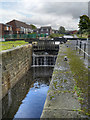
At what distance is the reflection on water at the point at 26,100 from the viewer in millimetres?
6065

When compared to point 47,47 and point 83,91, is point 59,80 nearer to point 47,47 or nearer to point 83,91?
point 83,91

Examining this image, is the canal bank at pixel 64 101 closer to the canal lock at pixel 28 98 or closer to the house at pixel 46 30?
the canal lock at pixel 28 98

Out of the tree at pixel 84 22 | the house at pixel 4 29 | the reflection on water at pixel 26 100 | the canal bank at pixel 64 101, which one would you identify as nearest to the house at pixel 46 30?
the tree at pixel 84 22

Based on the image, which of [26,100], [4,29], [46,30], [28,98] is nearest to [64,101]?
[26,100]

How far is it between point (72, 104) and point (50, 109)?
0.45 metres

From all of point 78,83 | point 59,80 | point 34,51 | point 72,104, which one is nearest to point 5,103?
point 59,80

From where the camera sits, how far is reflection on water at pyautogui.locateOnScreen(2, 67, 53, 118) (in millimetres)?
6065

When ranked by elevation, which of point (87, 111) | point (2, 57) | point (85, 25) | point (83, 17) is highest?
point (83, 17)

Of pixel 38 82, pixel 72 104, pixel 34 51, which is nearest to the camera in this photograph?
pixel 72 104

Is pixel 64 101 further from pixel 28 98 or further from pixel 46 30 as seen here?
pixel 46 30

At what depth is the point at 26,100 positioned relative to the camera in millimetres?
7402

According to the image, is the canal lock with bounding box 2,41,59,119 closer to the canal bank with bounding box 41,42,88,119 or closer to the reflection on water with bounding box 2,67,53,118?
the reflection on water with bounding box 2,67,53,118

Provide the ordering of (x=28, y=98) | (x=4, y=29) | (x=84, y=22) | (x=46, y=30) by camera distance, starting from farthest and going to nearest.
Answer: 1. (x=46, y=30)
2. (x=84, y=22)
3. (x=4, y=29)
4. (x=28, y=98)

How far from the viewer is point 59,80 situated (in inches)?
135
